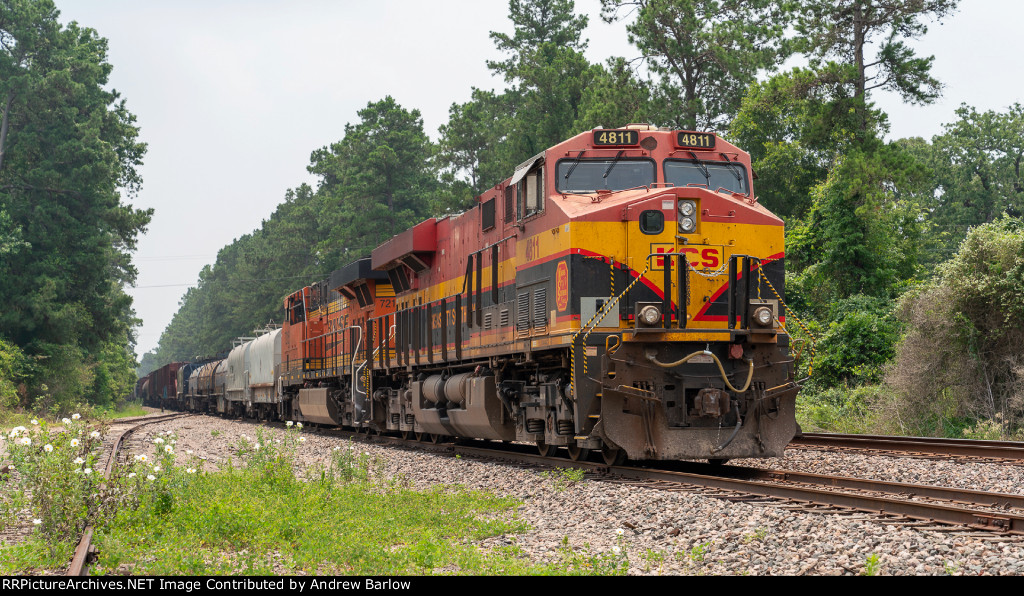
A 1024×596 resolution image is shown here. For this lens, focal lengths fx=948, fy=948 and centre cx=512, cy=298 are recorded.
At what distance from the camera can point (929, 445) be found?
13.7 metres

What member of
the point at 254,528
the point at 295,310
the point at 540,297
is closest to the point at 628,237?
the point at 540,297

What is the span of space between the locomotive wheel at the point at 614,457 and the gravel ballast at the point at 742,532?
107cm

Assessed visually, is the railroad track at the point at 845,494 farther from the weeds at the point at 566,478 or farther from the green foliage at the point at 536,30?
the green foliage at the point at 536,30

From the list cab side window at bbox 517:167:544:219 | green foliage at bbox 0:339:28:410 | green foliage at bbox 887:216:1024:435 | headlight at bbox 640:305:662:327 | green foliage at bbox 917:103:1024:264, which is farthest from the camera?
green foliage at bbox 917:103:1024:264

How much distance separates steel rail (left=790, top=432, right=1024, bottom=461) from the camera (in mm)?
12719

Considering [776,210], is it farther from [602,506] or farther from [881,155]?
[602,506]

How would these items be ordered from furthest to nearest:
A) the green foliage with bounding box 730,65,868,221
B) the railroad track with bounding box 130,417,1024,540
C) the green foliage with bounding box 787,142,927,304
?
1. the green foliage with bounding box 730,65,868,221
2. the green foliage with bounding box 787,142,927,304
3. the railroad track with bounding box 130,417,1024,540

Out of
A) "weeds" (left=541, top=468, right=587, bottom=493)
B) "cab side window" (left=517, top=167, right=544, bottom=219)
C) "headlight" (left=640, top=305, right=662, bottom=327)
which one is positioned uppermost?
"cab side window" (left=517, top=167, right=544, bottom=219)

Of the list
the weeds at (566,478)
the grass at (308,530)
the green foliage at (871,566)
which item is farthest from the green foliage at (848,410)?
the green foliage at (871,566)

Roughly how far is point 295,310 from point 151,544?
77.8 feet

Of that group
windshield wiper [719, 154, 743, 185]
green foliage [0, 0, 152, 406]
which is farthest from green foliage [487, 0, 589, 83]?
windshield wiper [719, 154, 743, 185]

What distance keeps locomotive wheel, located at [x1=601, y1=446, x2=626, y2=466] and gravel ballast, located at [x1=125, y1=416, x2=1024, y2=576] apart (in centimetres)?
107

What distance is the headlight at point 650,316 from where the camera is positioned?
11.3m

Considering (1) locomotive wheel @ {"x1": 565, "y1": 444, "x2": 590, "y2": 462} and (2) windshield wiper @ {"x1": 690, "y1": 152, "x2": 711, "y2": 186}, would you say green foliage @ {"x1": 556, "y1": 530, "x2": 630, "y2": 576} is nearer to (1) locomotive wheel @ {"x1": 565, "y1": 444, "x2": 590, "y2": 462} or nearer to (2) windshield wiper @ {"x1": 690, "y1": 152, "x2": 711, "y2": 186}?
(1) locomotive wheel @ {"x1": 565, "y1": 444, "x2": 590, "y2": 462}
